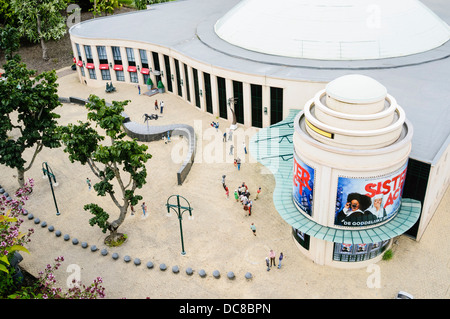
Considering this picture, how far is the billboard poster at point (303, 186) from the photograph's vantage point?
115ft

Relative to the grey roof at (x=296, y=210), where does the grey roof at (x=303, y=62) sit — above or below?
above

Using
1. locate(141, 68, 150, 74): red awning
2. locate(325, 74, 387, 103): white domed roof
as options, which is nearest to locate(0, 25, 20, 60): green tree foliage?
locate(141, 68, 150, 74): red awning

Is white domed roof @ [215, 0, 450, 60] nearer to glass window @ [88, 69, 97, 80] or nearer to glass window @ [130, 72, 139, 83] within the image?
glass window @ [130, 72, 139, 83]

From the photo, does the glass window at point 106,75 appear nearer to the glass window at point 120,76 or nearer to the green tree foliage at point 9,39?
the glass window at point 120,76

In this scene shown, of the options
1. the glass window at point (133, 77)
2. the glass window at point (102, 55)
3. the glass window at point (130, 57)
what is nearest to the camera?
the glass window at point (130, 57)

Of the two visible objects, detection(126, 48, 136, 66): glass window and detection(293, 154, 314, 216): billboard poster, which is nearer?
detection(293, 154, 314, 216): billboard poster

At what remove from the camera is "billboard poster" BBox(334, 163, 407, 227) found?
33.2 m

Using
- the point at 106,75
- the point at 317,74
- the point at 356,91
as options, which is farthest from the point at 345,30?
the point at 106,75

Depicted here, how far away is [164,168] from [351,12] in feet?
101

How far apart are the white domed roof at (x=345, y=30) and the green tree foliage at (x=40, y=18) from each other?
42583 millimetres

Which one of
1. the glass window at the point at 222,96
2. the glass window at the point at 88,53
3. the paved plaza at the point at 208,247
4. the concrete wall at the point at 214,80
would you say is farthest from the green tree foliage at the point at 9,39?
the glass window at the point at 222,96

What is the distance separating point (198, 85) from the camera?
62.6 m

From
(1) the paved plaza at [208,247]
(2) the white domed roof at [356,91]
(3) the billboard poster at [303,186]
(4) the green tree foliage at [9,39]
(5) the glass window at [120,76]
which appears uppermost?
(2) the white domed roof at [356,91]

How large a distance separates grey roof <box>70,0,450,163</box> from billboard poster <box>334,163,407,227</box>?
13.2ft
